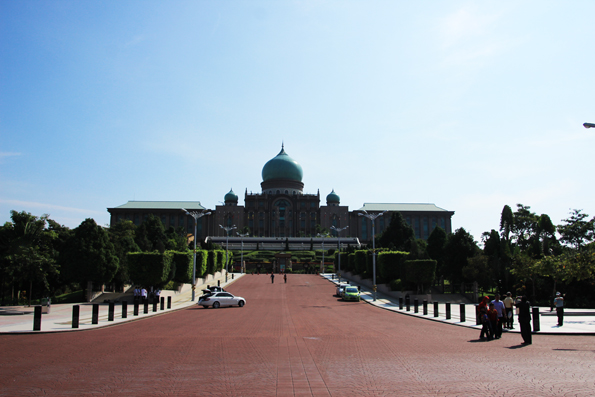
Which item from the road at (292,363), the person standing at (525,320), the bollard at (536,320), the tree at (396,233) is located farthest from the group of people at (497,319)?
the tree at (396,233)

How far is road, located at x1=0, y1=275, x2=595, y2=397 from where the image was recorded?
8742mm

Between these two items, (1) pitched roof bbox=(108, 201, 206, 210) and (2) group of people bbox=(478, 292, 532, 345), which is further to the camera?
(1) pitched roof bbox=(108, 201, 206, 210)

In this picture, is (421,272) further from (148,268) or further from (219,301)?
(148,268)

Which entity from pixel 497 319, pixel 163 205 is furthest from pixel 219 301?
pixel 163 205

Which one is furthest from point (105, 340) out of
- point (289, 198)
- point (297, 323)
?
point (289, 198)

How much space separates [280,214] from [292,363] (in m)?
125

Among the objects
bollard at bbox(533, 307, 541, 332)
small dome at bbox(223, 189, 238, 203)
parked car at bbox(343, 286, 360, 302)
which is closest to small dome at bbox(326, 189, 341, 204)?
small dome at bbox(223, 189, 238, 203)

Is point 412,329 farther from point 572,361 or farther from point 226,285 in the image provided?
point 226,285

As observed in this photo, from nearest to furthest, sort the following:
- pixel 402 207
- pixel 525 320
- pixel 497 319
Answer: pixel 525 320 → pixel 497 319 → pixel 402 207

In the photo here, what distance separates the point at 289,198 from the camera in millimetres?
134875

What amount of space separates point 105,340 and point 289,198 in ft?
391

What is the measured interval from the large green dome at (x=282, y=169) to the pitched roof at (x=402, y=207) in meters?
22.2

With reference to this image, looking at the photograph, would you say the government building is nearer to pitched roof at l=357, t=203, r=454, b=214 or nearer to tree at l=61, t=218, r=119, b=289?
pitched roof at l=357, t=203, r=454, b=214

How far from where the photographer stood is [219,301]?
3375cm
